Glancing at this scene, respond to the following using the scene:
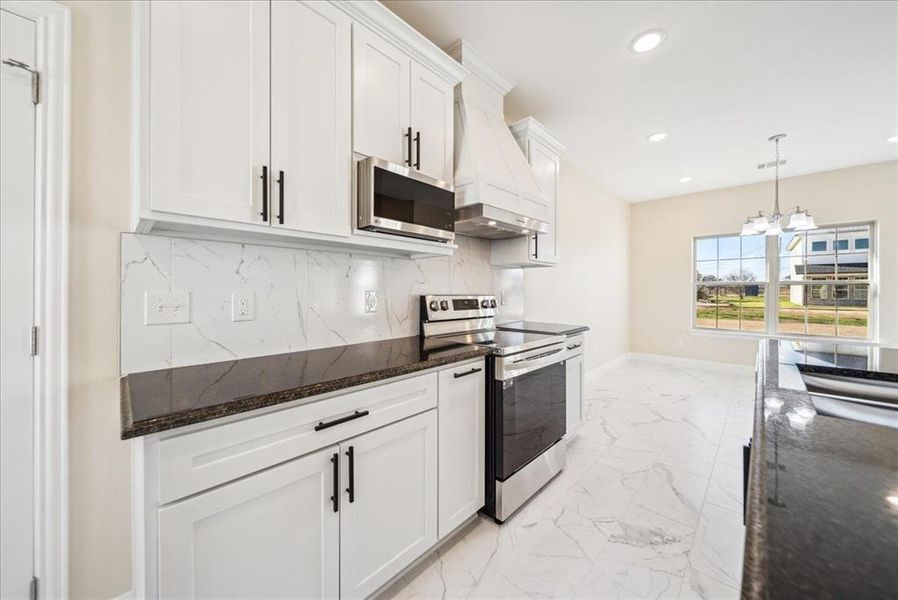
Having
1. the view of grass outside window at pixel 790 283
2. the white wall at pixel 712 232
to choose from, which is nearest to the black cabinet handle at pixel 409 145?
the white wall at pixel 712 232

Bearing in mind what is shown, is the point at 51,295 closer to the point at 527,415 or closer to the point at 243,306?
the point at 243,306

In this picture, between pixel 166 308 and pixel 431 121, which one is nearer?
pixel 166 308

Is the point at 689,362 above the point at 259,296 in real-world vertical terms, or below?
below

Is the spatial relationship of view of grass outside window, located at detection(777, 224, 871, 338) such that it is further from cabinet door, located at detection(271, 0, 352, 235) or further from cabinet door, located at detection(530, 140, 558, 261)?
cabinet door, located at detection(271, 0, 352, 235)

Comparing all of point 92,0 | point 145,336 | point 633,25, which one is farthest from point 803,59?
point 145,336

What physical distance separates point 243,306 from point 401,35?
152 centimetres

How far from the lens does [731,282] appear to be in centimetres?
532

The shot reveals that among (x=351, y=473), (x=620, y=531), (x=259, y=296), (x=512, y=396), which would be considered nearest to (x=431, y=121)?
(x=259, y=296)

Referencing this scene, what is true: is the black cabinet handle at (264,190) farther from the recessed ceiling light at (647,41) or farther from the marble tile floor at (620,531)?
the recessed ceiling light at (647,41)

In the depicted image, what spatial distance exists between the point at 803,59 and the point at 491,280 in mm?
2561

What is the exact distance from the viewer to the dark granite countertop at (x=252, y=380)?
3.03 ft

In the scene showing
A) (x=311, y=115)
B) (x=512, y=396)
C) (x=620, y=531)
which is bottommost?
(x=620, y=531)

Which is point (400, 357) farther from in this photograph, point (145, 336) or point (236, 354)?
point (145, 336)

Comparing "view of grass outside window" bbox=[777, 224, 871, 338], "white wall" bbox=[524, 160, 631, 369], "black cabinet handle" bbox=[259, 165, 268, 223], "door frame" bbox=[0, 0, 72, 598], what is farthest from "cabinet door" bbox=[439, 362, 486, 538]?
"view of grass outside window" bbox=[777, 224, 871, 338]
